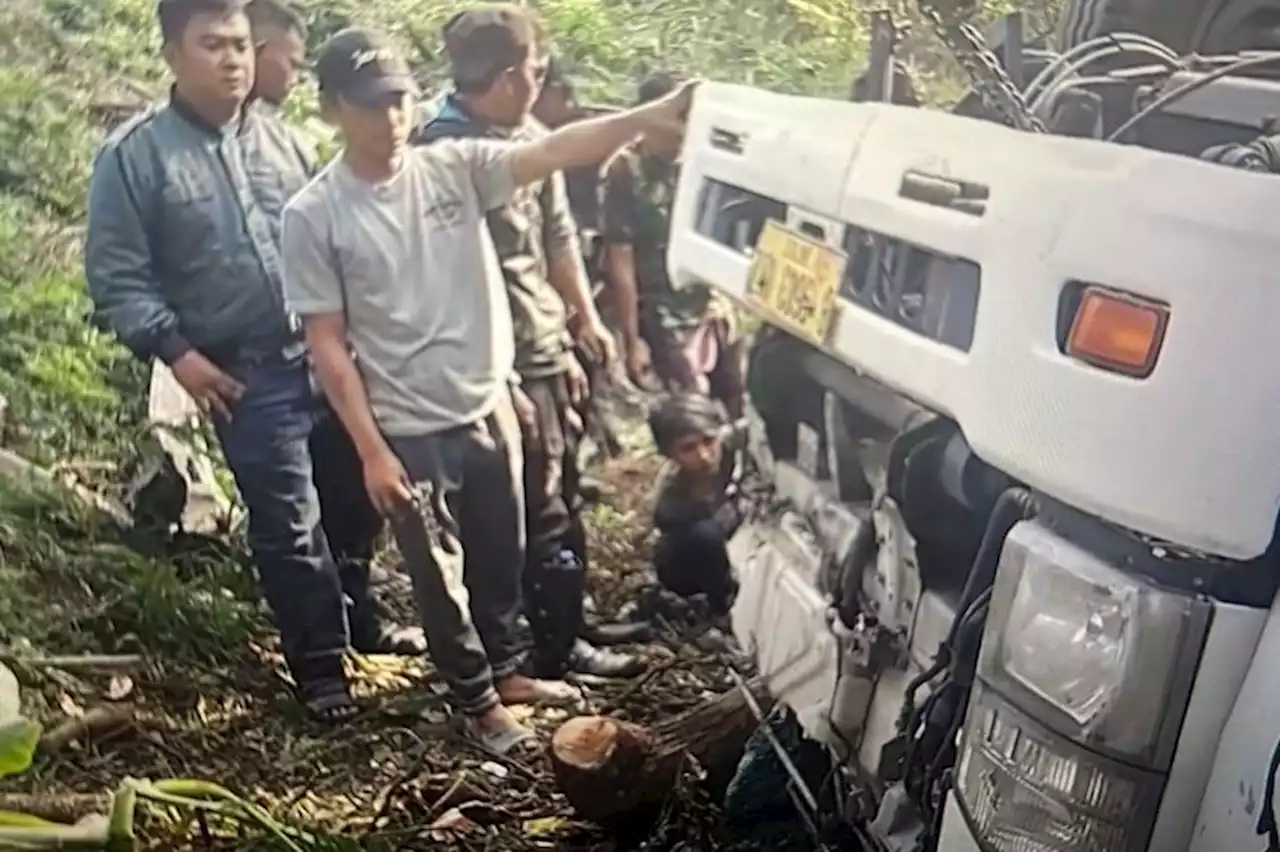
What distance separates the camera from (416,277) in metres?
1.84

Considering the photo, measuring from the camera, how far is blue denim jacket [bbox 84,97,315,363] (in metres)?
1.79

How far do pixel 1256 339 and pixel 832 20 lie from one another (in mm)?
659

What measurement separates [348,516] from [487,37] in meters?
0.61

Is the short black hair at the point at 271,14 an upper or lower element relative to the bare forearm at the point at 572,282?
upper

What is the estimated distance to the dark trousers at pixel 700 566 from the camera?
6.54 feet

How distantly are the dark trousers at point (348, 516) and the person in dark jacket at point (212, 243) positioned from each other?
21 mm

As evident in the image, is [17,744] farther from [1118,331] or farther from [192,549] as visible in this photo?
[1118,331]

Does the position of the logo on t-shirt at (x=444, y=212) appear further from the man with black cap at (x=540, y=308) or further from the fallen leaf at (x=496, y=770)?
the fallen leaf at (x=496, y=770)

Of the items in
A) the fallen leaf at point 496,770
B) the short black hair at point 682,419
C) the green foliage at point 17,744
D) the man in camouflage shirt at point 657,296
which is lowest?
the fallen leaf at point 496,770

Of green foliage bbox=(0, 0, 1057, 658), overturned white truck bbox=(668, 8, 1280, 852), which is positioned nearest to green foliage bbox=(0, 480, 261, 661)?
green foliage bbox=(0, 0, 1057, 658)

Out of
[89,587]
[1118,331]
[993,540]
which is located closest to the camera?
[1118,331]

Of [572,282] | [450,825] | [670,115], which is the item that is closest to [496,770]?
[450,825]

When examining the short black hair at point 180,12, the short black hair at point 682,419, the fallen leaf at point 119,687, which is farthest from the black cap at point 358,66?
the fallen leaf at point 119,687

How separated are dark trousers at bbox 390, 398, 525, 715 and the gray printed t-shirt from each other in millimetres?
33
